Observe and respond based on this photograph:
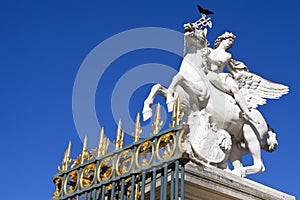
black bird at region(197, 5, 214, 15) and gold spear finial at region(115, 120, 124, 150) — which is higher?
A: black bird at region(197, 5, 214, 15)

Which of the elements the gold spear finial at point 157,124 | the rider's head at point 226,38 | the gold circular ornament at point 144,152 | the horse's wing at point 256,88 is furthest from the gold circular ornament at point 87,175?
the rider's head at point 226,38

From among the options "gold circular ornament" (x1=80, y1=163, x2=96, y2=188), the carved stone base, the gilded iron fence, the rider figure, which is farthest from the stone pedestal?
the rider figure

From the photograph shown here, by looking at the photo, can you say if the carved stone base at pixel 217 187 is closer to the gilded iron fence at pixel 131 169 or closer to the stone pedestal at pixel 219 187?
the stone pedestal at pixel 219 187

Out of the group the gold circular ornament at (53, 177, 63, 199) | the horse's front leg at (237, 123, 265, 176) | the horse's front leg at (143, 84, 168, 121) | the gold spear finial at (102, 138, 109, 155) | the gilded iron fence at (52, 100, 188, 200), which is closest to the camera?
the gilded iron fence at (52, 100, 188, 200)

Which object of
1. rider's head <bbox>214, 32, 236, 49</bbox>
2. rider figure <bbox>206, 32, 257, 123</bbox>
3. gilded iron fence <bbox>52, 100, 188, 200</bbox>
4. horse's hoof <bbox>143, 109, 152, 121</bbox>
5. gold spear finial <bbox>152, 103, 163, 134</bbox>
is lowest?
gilded iron fence <bbox>52, 100, 188, 200</bbox>

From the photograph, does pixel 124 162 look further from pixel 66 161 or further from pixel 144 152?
pixel 66 161

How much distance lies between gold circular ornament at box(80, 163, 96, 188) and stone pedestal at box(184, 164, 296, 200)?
0.90m

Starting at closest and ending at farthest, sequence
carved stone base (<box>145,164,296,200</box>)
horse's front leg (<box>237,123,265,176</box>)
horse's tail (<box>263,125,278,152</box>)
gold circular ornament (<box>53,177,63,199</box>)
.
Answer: carved stone base (<box>145,164,296,200</box>) < gold circular ornament (<box>53,177,63,199</box>) < horse's front leg (<box>237,123,265,176</box>) < horse's tail (<box>263,125,278,152</box>)

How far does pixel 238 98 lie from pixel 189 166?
197 cm

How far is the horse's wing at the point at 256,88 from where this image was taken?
8.00m

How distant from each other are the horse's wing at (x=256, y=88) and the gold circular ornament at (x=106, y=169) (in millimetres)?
3120

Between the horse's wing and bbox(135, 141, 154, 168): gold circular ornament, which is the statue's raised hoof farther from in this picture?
the horse's wing

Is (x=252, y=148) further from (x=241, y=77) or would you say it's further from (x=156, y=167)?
(x=156, y=167)

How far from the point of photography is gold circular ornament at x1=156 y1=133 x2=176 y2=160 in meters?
4.72
